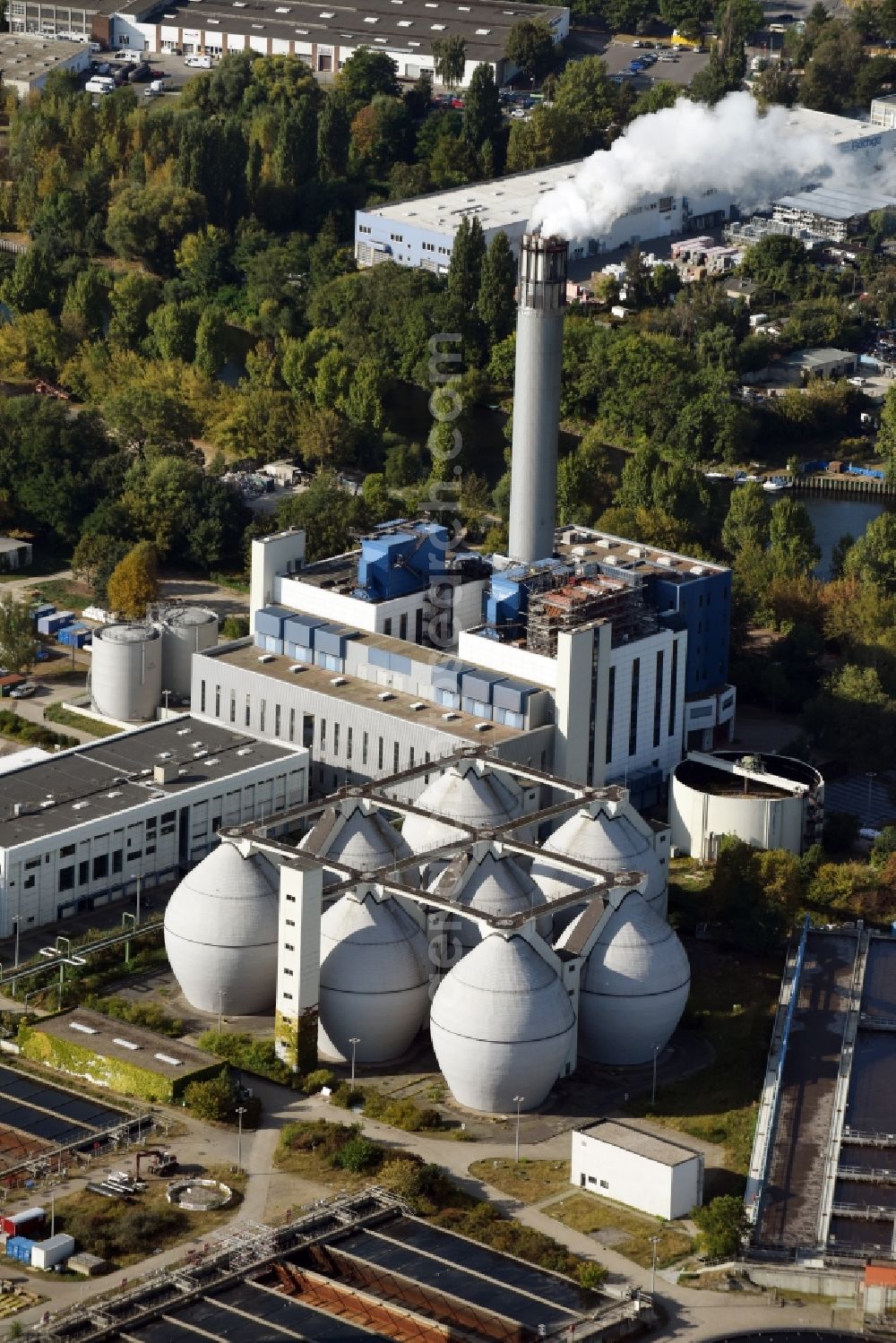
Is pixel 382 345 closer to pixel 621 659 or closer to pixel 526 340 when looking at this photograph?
pixel 526 340

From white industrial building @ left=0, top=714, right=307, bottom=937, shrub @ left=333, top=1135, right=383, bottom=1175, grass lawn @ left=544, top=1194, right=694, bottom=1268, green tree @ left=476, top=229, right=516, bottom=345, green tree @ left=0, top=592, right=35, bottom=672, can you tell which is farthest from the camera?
green tree @ left=476, top=229, right=516, bottom=345

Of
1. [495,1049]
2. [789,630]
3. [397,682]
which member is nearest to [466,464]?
[789,630]

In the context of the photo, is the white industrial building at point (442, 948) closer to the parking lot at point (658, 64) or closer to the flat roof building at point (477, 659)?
the flat roof building at point (477, 659)

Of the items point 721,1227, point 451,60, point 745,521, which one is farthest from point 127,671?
point 451,60

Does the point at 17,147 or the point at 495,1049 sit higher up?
the point at 17,147

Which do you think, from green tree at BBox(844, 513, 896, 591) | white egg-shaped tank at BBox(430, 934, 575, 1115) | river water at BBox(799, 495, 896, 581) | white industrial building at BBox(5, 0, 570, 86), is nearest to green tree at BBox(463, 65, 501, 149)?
white industrial building at BBox(5, 0, 570, 86)

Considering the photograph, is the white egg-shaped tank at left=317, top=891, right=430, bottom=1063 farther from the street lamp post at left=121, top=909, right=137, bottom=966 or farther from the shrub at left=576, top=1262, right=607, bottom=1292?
the shrub at left=576, top=1262, right=607, bottom=1292
